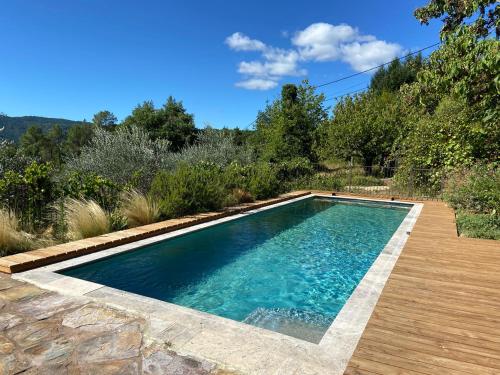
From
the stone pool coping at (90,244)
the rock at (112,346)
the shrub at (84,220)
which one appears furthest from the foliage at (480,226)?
the shrub at (84,220)

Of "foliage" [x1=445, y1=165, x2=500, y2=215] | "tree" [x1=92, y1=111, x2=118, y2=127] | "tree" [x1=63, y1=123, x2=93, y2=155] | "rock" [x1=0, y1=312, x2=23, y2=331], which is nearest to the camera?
"rock" [x1=0, y1=312, x2=23, y2=331]

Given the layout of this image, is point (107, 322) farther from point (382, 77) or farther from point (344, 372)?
point (382, 77)

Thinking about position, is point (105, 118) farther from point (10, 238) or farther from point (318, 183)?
point (10, 238)

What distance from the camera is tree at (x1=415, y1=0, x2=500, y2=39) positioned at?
22.3 feet

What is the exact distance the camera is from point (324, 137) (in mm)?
19797

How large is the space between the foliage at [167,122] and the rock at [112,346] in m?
23.6

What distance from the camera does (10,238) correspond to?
4777 mm

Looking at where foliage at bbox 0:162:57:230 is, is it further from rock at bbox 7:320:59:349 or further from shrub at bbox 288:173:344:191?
shrub at bbox 288:173:344:191

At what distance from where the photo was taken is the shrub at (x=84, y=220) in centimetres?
561

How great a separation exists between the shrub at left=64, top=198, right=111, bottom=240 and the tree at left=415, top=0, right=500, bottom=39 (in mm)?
7455

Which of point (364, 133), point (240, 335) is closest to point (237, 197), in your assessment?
point (240, 335)

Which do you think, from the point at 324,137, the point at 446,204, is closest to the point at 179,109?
the point at 324,137

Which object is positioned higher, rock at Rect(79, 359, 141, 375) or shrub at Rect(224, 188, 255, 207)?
shrub at Rect(224, 188, 255, 207)

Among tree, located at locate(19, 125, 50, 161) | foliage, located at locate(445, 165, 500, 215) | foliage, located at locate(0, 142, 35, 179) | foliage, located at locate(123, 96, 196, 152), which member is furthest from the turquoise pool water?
tree, located at locate(19, 125, 50, 161)
